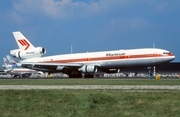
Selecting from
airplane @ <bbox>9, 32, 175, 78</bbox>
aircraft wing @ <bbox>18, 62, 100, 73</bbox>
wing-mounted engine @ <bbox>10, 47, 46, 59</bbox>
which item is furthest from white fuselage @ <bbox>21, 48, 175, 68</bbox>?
wing-mounted engine @ <bbox>10, 47, 46, 59</bbox>

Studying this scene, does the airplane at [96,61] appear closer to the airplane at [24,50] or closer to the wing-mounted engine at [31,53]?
the wing-mounted engine at [31,53]

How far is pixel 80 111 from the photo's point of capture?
41.0 ft

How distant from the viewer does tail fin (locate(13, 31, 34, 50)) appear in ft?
234

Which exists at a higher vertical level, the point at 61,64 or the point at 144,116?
the point at 61,64

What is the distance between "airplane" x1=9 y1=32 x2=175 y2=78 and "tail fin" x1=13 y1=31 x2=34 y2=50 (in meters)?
1.28

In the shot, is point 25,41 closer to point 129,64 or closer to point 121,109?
point 129,64

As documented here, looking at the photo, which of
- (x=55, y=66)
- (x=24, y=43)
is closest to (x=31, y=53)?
(x=24, y=43)

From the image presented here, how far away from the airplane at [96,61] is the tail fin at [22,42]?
1282mm

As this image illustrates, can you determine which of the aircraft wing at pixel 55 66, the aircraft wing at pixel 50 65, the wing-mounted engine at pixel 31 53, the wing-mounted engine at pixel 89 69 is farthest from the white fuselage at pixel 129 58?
the wing-mounted engine at pixel 31 53

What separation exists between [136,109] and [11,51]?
6165 centimetres

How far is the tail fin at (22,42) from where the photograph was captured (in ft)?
234

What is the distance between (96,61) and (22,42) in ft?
59.6

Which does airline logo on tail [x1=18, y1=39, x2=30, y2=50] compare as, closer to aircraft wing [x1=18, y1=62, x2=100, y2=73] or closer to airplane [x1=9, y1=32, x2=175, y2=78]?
airplane [x1=9, y1=32, x2=175, y2=78]

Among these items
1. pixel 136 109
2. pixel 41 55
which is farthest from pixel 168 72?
pixel 136 109
